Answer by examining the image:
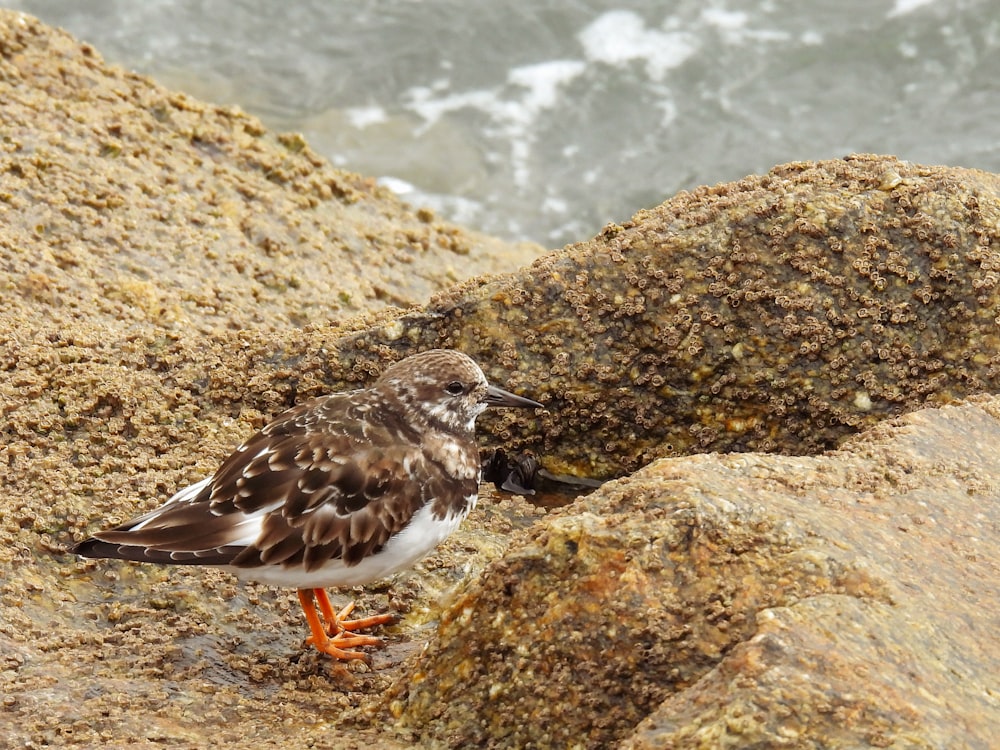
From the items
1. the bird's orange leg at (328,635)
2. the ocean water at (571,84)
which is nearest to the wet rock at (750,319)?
the bird's orange leg at (328,635)

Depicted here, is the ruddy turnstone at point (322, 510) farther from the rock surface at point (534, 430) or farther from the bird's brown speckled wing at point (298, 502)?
the rock surface at point (534, 430)

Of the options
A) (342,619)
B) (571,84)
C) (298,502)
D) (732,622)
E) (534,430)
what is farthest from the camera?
(571,84)

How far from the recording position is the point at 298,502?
3740 millimetres

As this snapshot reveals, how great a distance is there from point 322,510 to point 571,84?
858 centimetres

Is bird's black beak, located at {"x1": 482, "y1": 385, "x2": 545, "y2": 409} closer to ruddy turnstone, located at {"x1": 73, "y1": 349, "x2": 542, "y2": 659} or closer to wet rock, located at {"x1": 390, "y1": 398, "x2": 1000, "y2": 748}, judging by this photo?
ruddy turnstone, located at {"x1": 73, "y1": 349, "x2": 542, "y2": 659}

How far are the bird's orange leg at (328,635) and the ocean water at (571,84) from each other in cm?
657

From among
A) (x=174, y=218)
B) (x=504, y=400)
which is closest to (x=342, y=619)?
(x=504, y=400)

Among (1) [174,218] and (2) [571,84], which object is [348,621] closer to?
(1) [174,218]

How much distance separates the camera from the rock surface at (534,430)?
282 cm

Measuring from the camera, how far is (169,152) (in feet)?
21.3

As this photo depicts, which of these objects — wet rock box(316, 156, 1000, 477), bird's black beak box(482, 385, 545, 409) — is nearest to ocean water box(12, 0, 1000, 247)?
wet rock box(316, 156, 1000, 477)

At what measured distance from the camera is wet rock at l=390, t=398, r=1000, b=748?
8.23 feet

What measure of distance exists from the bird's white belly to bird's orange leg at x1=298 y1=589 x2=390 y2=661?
0.12 m

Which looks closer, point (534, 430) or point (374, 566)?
point (374, 566)
